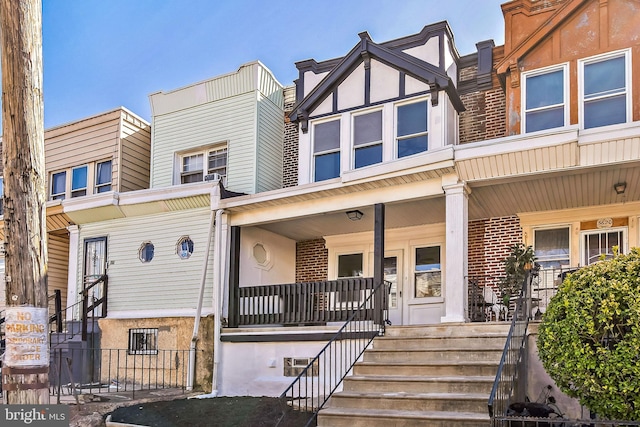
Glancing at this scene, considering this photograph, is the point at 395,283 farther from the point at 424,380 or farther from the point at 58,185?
the point at 58,185

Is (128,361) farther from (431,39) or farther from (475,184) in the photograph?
(431,39)

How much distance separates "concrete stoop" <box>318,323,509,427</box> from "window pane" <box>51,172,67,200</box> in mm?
11422

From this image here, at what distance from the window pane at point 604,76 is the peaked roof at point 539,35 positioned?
1.03 m

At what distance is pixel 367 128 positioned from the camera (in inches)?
523

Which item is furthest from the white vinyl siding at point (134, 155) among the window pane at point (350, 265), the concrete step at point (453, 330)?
the concrete step at point (453, 330)

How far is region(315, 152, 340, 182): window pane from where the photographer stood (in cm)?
1344

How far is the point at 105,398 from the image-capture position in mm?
10992

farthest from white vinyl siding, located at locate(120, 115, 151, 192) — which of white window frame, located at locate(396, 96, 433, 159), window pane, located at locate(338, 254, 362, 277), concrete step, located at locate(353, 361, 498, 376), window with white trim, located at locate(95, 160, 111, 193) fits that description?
concrete step, located at locate(353, 361, 498, 376)

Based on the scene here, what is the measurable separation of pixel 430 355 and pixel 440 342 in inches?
14.7

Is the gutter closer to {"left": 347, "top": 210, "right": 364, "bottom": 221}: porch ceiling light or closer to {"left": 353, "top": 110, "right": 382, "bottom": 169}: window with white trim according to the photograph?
{"left": 347, "top": 210, "right": 364, "bottom": 221}: porch ceiling light

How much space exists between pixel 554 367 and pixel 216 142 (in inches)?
404

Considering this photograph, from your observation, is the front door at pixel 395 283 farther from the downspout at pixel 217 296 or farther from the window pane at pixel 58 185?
the window pane at pixel 58 185

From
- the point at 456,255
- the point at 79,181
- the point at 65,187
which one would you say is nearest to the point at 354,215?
the point at 456,255

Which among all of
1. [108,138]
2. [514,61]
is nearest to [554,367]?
[514,61]
